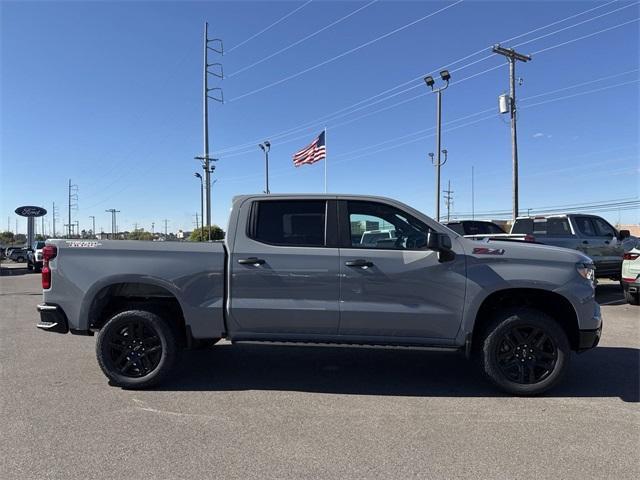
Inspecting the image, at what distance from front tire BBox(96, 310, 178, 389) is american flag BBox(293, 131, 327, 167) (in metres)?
23.2

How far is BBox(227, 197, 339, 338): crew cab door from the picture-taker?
5152 millimetres

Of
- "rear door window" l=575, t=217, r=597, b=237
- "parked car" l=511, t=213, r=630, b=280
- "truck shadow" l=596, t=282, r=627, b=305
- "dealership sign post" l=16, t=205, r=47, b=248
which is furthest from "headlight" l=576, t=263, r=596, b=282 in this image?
"dealership sign post" l=16, t=205, r=47, b=248

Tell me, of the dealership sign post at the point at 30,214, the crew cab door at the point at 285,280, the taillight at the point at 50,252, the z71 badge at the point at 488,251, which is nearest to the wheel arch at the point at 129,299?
the taillight at the point at 50,252

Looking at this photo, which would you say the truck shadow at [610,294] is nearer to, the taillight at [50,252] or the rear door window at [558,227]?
the rear door window at [558,227]

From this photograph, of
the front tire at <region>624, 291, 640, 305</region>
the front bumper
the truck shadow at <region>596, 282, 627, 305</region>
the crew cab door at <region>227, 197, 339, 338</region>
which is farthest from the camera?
the truck shadow at <region>596, 282, 627, 305</region>

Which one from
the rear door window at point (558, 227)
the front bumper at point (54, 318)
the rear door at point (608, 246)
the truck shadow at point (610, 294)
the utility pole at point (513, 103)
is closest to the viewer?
the front bumper at point (54, 318)

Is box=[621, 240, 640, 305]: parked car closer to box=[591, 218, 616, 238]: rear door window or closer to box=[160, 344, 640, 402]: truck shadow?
box=[591, 218, 616, 238]: rear door window

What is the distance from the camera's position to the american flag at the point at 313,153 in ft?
92.0

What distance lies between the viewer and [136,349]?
Answer: 17.6ft

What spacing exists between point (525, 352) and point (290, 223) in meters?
2.65

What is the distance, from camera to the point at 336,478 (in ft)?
11.2

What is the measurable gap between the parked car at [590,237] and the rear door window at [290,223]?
363 inches

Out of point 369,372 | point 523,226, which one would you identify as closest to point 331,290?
point 369,372

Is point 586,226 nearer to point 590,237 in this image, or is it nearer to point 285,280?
point 590,237
